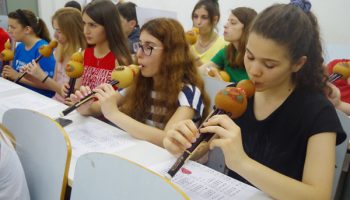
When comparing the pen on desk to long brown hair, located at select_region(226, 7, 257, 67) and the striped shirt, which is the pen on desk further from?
long brown hair, located at select_region(226, 7, 257, 67)

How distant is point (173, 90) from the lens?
4.39ft

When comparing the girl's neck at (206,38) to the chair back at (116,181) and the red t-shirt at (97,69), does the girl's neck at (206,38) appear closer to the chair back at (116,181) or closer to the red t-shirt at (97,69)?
the red t-shirt at (97,69)

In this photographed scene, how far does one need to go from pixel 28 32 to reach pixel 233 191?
2.12 meters

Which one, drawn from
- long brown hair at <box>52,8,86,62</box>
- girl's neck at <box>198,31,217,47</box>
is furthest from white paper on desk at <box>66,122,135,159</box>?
girl's neck at <box>198,31,217,47</box>

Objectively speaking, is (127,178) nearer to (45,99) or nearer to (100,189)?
(100,189)

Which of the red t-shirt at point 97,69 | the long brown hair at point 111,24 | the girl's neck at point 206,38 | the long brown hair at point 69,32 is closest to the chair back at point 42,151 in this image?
the red t-shirt at point 97,69

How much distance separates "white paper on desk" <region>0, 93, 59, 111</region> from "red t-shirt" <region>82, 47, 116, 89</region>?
0.28 m

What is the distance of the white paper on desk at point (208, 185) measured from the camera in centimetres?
91

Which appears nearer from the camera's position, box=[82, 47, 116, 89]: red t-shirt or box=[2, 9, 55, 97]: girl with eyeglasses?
box=[82, 47, 116, 89]: red t-shirt

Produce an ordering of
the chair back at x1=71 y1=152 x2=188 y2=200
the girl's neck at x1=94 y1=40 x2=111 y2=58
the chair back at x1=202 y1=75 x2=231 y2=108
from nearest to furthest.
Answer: the chair back at x1=71 y1=152 x2=188 y2=200 < the chair back at x1=202 y1=75 x2=231 y2=108 < the girl's neck at x1=94 y1=40 x2=111 y2=58

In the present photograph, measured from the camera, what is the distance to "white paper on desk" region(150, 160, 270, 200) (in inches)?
35.8

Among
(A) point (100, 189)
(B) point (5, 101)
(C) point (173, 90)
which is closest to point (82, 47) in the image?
(B) point (5, 101)

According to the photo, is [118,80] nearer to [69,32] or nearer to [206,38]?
[69,32]

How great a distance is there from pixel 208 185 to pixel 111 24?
119 centimetres
